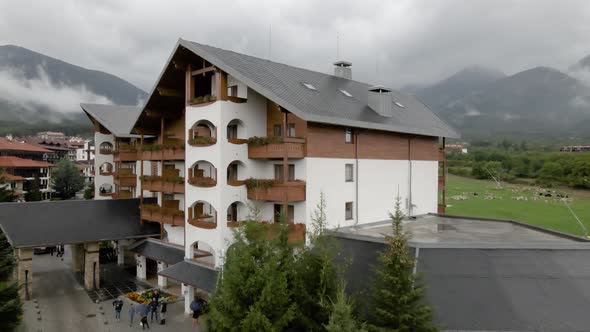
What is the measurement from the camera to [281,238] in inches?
629

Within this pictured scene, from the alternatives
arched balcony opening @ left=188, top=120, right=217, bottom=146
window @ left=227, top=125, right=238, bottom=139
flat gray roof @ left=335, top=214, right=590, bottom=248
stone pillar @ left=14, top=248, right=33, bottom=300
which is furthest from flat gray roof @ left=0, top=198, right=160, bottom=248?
flat gray roof @ left=335, top=214, right=590, bottom=248

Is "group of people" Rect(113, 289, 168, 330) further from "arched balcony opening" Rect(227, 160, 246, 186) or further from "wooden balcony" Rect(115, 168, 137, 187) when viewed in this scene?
"wooden balcony" Rect(115, 168, 137, 187)

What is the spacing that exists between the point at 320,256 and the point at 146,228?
21.4 m

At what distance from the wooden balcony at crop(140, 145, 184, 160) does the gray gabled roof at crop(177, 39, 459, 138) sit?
7.43m

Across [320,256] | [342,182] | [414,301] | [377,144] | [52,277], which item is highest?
[377,144]

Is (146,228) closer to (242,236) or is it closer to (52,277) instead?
(52,277)

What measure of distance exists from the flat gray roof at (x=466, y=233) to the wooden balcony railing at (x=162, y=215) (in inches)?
449

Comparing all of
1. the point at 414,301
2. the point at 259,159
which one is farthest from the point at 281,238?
the point at 259,159

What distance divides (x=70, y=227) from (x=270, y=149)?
17.3 m

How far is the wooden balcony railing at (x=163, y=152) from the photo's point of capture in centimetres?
2794

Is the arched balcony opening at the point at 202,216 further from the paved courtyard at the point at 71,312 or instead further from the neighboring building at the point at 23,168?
the neighboring building at the point at 23,168

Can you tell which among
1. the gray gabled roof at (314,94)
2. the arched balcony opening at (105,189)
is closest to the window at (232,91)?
the gray gabled roof at (314,94)

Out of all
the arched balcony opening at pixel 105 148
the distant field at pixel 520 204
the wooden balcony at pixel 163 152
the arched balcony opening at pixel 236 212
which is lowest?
the distant field at pixel 520 204

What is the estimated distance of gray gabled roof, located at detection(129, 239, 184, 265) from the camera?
91.9 feet
